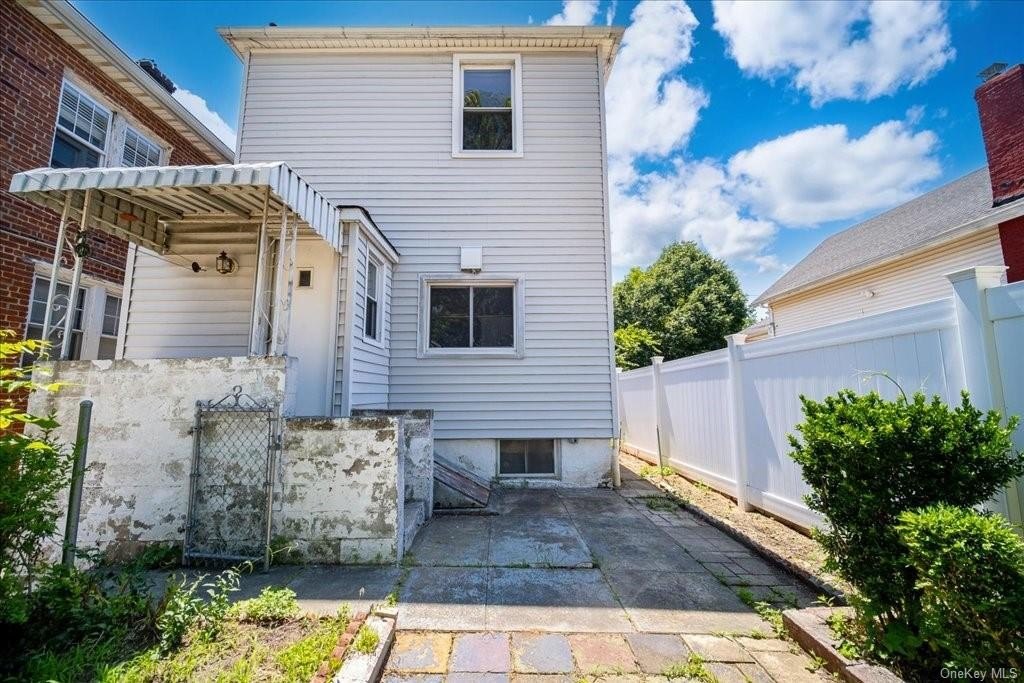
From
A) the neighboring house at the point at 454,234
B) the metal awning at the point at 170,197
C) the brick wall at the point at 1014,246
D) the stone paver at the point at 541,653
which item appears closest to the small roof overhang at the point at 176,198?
the metal awning at the point at 170,197

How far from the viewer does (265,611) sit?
2.46 m

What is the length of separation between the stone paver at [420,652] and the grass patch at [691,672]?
1195 millimetres

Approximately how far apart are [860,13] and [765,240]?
29344 mm

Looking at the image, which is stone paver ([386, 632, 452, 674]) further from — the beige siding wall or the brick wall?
the brick wall

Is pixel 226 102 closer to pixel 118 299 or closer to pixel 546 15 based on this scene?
pixel 118 299

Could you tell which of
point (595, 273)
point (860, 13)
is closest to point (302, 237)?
point (595, 273)

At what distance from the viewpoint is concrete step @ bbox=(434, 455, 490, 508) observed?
4.84m

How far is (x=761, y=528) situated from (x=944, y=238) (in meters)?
8.25

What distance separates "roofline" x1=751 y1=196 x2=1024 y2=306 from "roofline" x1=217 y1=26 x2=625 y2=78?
7.19 meters

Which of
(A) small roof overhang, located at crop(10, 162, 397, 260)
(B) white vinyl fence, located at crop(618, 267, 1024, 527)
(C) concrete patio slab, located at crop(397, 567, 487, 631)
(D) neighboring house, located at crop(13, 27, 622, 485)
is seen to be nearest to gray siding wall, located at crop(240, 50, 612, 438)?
(D) neighboring house, located at crop(13, 27, 622, 485)

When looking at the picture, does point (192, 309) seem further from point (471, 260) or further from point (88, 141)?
point (88, 141)

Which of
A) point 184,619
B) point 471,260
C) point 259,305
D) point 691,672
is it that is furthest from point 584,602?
point 471,260

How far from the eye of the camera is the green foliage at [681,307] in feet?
66.9

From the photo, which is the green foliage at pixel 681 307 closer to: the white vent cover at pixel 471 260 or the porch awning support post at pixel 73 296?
the white vent cover at pixel 471 260
